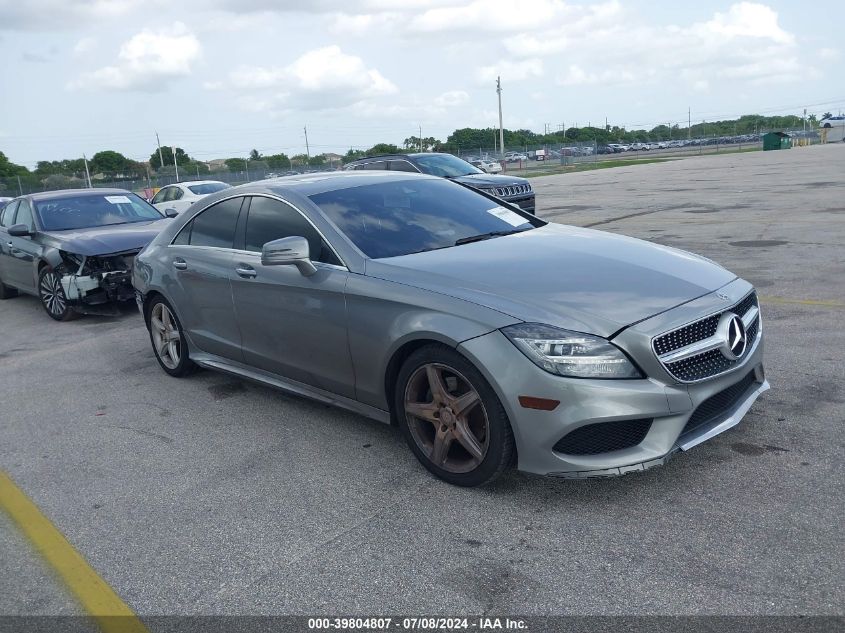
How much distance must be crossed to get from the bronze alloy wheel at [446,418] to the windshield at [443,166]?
11914mm

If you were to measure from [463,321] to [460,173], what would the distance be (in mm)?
12549

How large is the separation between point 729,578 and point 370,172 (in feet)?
11.7

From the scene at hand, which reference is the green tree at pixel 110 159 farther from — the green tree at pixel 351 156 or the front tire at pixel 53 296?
the front tire at pixel 53 296

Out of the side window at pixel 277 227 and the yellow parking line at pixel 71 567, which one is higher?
the side window at pixel 277 227

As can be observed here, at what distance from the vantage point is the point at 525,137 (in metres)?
120

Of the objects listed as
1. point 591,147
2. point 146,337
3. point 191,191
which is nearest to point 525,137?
point 591,147

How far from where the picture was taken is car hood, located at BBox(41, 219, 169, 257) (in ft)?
29.2

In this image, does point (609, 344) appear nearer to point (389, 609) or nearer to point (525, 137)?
point (389, 609)

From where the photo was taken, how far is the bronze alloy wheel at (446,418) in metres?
3.83

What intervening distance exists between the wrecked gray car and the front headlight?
6644 millimetres

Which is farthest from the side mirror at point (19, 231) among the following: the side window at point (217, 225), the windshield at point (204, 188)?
the windshield at point (204, 188)

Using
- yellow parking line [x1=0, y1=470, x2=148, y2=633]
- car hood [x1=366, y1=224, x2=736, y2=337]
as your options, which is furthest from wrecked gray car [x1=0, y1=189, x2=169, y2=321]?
car hood [x1=366, y1=224, x2=736, y2=337]

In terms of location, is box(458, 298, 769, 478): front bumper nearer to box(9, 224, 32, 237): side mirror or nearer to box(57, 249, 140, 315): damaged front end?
box(57, 249, 140, 315): damaged front end

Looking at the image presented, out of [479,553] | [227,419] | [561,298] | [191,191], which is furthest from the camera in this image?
[191,191]
